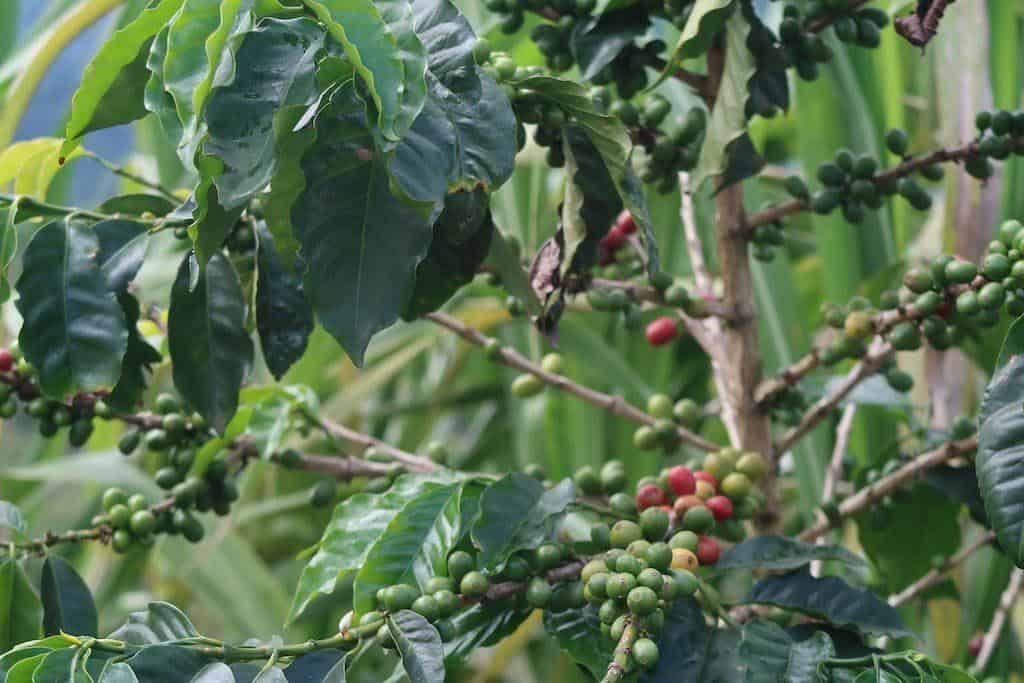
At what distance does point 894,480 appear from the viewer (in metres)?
0.93

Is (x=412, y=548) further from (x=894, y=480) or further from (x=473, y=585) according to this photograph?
(x=894, y=480)

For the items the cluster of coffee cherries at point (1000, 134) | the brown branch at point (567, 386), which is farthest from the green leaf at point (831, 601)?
the cluster of coffee cherries at point (1000, 134)

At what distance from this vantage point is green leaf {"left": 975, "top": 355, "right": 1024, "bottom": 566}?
61 centimetres

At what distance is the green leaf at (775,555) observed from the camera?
0.80m

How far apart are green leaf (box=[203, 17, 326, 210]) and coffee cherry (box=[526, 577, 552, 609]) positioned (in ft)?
0.96

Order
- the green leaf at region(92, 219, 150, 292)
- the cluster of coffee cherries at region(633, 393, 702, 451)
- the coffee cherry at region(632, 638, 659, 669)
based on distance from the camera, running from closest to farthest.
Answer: the coffee cherry at region(632, 638, 659, 669), the green leaf at region(92, 219, 150, 292), the cluster of coffee cherries at region(633, 393, 702, 451)

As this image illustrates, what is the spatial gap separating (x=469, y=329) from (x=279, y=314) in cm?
26

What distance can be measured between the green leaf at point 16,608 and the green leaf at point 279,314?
0.70ft

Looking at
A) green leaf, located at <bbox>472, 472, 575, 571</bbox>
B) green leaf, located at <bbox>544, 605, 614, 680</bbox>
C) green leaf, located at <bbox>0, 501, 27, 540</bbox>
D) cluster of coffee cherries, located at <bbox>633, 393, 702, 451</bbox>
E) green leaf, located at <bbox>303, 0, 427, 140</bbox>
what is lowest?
→ cluster of coffee cherries, located at <bbox>633, 393, 702, 451</bbox>

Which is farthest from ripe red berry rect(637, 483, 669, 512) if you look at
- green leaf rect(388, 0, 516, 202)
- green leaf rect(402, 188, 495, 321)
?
green leaf rect(388, 0, 516, 202)

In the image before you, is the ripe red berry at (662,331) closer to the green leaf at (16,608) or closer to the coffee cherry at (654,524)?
the coffee cherry at (654,524)

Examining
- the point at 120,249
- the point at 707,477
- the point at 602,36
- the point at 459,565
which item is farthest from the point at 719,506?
the point at 120,249

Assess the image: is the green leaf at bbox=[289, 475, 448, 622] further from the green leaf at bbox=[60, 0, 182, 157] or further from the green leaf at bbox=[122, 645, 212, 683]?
the green leaf at bbox=[60, 0, 182, 157]

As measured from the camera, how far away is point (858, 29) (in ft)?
3.04
